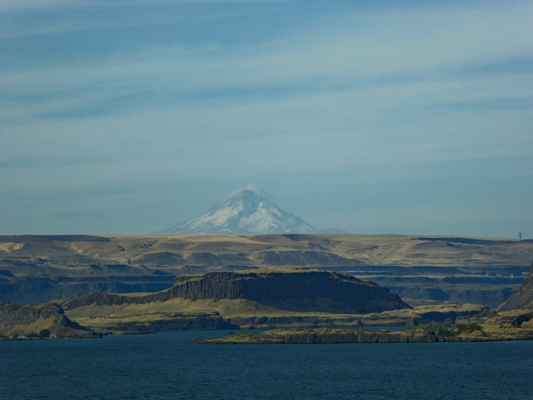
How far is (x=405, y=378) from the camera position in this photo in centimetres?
19212

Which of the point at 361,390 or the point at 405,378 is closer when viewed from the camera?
the point at 361,390

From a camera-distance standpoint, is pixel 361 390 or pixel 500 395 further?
pixel 361 390

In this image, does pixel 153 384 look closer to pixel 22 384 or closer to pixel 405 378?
pixel 22 384

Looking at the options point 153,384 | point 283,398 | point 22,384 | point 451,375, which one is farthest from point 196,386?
point 451,375

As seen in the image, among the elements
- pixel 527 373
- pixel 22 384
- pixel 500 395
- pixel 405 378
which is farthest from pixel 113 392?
pixel 527 373

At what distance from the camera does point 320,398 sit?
162m

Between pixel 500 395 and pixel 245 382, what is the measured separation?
184ft

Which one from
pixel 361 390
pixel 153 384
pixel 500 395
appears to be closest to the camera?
pixel 500 395

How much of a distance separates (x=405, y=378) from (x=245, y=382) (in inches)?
1400

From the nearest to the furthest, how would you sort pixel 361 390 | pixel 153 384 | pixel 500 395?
1. pixel 500 395
2. pixel 361 390
3. pixel 153 384

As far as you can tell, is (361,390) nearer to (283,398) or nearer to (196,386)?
(283,398)

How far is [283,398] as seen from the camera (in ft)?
531

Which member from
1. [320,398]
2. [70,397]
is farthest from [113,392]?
[320,398]

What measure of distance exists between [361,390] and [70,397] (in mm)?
57029
